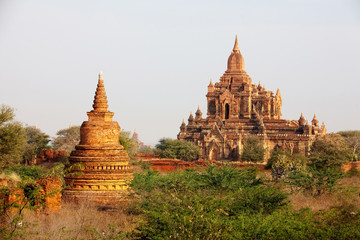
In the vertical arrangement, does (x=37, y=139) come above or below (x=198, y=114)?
below

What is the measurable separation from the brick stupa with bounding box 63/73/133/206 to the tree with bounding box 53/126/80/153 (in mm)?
43925

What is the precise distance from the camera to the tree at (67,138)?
70.2m

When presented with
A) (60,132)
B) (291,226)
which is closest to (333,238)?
(291,226)

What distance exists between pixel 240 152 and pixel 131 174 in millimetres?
38255

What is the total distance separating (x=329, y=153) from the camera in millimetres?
50844

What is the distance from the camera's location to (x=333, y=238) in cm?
1538

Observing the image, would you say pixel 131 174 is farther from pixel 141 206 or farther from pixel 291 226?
pixel 291 226

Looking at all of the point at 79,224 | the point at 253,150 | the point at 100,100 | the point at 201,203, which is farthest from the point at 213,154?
the point at 79,224

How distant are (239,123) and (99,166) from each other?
43903 mm

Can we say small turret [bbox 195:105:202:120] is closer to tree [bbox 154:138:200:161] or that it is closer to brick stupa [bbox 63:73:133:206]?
tree [bbox 154:138:200:161]

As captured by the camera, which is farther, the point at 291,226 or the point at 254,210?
the point at 254,210

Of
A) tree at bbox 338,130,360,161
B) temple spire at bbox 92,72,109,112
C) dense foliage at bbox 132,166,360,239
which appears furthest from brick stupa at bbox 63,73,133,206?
tree at bbox 338,130,360,161

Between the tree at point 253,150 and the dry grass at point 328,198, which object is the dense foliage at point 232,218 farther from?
the tree at point 253,150

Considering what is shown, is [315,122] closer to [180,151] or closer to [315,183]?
[180,151]
